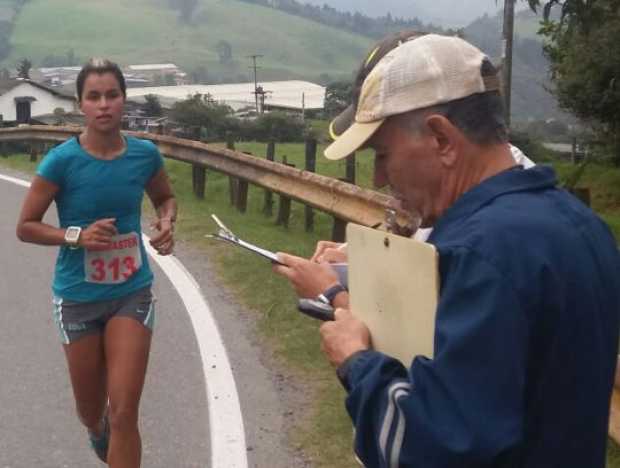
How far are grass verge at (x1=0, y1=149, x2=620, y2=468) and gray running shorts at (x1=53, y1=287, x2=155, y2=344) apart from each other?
1157 mm

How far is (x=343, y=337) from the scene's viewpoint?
2381 millimetres

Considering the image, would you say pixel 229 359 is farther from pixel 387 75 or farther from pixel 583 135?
pixel 583 135

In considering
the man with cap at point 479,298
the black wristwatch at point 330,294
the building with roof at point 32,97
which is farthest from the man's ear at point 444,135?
the building with roof at point 32,97

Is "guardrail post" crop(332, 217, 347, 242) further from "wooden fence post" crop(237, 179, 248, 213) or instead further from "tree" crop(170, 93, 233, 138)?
"tree" crop(170, 93, 233, 138)

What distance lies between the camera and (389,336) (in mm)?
2328

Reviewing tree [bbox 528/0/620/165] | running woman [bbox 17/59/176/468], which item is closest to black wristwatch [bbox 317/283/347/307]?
running woman [bbox 17/59/176/468]

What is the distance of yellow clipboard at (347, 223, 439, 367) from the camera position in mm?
2172

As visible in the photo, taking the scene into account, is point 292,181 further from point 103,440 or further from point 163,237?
point 103,440

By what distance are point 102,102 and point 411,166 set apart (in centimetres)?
280

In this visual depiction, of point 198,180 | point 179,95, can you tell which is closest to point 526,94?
point 179,95

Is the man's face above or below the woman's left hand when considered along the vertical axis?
above

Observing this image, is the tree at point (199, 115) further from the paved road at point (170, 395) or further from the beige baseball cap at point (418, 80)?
the beige baseball cap at point (418, 80)

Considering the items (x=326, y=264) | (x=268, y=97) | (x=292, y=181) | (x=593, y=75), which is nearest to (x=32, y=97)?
(x=268, y=97)

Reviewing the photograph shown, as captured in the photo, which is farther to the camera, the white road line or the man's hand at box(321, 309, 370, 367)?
the white road line
